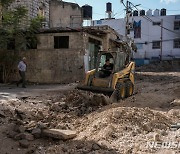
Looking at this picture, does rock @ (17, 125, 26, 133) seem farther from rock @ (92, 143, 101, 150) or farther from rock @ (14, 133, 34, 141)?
rock @ (92, 143, 101, 150)

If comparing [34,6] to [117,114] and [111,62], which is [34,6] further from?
[117,114]

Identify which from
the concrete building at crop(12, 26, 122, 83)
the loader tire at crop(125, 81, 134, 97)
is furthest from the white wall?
the loader tire at crop(125, 81, 134, 97)

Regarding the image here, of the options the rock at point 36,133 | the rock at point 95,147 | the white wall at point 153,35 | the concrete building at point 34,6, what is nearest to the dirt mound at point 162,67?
the white wall at point 153,35

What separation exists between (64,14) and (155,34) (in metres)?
18.4

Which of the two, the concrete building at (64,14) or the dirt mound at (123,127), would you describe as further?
the concrete building at (64,14)

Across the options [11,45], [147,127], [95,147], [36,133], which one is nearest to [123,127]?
[147,127]

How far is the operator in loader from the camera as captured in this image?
41.9 feet

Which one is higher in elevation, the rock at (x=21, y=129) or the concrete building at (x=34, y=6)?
the concrete building at (x=34, y=6)

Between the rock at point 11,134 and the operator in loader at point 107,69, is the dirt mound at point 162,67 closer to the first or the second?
the operator in loader at point 107,69

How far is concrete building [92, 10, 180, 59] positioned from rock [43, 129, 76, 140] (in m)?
38.5

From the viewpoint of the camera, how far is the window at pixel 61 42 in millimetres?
20656

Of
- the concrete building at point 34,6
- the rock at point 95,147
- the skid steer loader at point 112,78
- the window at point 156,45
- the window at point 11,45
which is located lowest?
the rock at point 95,147

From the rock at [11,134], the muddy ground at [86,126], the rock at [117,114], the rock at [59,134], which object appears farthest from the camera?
the rock at [117,114]

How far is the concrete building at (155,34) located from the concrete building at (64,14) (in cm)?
1434
